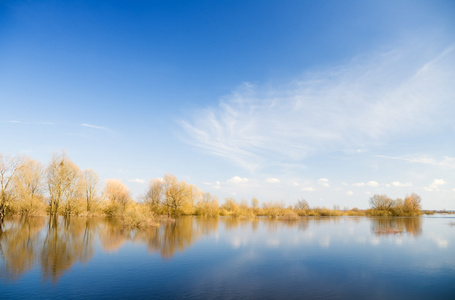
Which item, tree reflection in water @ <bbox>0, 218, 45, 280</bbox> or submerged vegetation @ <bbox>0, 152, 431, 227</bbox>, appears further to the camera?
submerged vegetation @ <bbox>0, 152, 431, 227</bbox>

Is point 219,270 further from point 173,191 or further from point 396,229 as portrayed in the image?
point 173,191

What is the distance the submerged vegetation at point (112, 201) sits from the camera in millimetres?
50938

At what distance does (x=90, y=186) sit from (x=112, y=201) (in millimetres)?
10364

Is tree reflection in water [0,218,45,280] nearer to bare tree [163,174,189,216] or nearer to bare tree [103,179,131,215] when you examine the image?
bare tree [163,174,189,216]

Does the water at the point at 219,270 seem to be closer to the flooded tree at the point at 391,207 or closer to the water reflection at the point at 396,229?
the water reflection at the point at 396,229

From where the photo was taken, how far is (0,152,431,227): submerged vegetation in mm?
50938

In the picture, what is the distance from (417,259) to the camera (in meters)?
20.1

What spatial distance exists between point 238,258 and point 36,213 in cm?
5801

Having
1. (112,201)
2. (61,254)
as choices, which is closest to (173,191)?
(112,201)

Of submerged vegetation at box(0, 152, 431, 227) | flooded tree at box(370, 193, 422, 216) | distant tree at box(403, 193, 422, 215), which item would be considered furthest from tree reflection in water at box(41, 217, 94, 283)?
distant tree at box(403, 193, 422, 215)

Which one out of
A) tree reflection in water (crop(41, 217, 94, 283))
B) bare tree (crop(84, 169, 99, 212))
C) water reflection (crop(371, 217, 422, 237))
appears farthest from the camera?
bare tree (crop(84, 169, 99, 212))

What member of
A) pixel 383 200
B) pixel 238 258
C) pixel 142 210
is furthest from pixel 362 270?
pixel 383 200

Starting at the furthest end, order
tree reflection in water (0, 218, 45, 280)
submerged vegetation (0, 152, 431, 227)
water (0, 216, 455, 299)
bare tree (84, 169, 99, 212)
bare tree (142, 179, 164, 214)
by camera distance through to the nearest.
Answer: bare tree (142, 179, 164, 214), bare tree (84, 169, 99, 212), submerged vegetation (0, 152, 431, 227), tree reflection in water (0, 218, 45, 280), water (0, 216, 455, 299)

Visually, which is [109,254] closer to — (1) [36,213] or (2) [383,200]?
(1) [36,213]
